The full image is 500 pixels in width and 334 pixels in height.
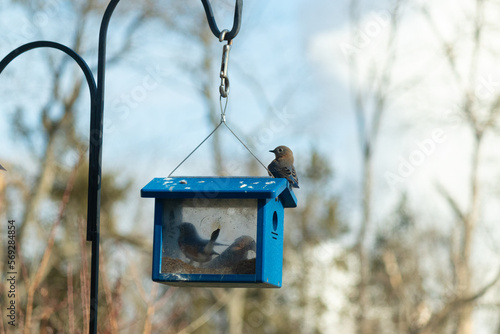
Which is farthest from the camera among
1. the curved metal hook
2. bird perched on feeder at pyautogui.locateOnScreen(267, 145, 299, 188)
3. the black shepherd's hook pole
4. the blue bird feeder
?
bird perched on feeder at pyautogui.locateOnScreen(267, 145, 299, 188)

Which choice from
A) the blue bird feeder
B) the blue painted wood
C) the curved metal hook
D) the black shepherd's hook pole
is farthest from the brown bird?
the curved metal hook

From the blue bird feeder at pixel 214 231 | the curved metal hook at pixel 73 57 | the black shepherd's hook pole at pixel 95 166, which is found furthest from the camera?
the curved metal hook at pixel 73 57

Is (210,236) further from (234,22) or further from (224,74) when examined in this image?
(234,22)

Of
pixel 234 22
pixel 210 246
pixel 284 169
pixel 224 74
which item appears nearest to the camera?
pixel 210 246

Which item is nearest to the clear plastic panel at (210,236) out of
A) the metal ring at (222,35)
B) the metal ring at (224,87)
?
the metal ring at (224,87)

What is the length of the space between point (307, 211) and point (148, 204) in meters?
5.23

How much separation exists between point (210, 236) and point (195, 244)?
10cm

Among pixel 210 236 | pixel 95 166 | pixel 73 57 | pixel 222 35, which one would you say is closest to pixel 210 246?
pixel 210 236

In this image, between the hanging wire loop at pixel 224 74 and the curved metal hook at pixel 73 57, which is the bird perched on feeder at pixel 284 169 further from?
the curved metal hook at pixel 73 57

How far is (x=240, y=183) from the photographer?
4020 millimetres

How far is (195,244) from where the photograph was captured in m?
3.95

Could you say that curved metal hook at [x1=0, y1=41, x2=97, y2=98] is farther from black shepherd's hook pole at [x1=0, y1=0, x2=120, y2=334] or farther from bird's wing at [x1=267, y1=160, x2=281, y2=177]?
bird's wing at [x1=267, y1=160, x2=281, y2=177]

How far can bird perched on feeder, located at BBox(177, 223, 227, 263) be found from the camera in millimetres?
3916

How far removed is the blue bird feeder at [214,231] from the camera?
390 centimetres
